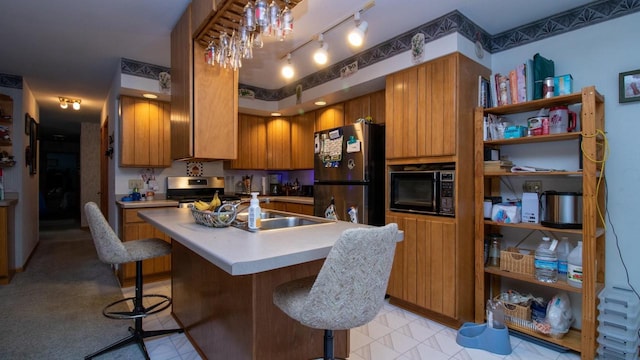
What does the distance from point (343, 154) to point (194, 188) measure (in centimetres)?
222

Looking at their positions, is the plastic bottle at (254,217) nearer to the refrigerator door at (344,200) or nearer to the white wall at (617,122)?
the refrigerator door at (344,200)

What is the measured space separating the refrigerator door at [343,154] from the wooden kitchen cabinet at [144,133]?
187 cm

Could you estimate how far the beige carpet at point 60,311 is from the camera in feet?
7.04

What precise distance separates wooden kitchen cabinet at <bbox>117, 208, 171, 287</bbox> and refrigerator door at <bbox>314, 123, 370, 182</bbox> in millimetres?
1853

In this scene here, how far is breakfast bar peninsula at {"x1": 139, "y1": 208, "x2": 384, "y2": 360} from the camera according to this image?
1.19 metres

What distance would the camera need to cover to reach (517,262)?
2363 millimetres

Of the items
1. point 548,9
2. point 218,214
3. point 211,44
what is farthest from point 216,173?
point 548,9

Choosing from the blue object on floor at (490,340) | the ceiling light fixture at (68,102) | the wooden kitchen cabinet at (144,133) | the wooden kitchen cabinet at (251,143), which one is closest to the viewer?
the blue object on floor at (490,340)

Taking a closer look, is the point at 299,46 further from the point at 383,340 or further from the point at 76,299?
the point at 76,299

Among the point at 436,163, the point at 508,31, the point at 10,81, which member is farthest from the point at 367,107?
the point at 10,81

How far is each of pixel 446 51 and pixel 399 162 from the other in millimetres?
957

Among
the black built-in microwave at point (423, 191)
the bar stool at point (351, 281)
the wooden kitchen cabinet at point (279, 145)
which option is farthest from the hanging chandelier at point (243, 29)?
the wooden kitchen cabinet at point (279, 145)

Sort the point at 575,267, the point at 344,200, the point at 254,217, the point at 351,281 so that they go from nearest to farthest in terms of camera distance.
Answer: the point at 351,281 → the point at 254,217 → the point at 575,267 → the point at 344,200

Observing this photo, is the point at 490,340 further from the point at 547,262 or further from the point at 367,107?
the point at 367,107
